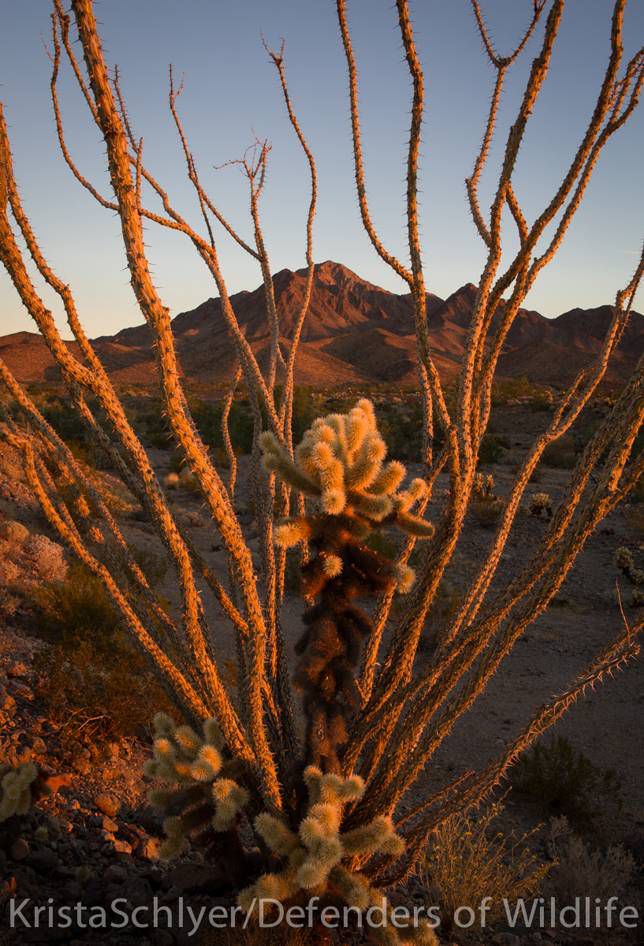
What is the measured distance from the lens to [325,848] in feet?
6.64

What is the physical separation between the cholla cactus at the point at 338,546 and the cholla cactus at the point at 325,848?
0.27 m

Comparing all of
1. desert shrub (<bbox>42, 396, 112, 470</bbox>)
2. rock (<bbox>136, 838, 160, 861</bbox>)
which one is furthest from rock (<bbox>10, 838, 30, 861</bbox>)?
desert shrub (<bbox>42, 396, 112, 470</bbox>)

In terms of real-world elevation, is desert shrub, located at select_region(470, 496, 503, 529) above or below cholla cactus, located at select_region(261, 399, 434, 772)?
below

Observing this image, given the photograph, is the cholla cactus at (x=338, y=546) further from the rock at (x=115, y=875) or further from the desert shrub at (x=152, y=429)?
the desert shrub at (x=152, y=429)

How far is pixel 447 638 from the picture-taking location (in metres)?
2.90

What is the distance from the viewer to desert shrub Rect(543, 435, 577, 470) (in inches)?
659

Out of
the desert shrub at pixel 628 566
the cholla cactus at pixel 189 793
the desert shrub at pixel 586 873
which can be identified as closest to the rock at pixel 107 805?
the cholla cactus at pixel 189 793

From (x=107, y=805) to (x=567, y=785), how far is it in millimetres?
3171

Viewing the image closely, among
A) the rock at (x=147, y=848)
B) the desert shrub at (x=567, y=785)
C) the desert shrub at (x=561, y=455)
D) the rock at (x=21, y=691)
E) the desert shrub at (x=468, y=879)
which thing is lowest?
the desert shrub at (x=567, y=785)

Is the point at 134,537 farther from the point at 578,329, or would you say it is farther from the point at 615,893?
the point at 578,329

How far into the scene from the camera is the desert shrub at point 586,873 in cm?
350

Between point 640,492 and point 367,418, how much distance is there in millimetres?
11692

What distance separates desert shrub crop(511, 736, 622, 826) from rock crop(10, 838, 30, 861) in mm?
3393

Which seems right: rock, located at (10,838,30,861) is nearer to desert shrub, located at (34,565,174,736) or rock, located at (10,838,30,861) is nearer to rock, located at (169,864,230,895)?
rock, located at (169,864,230,895)
